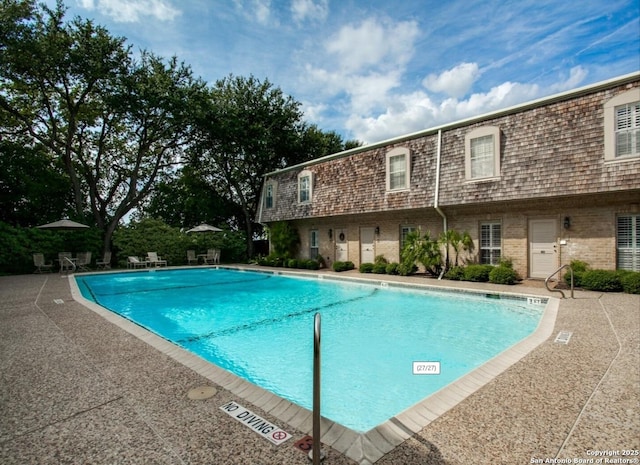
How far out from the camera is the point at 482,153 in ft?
36.9

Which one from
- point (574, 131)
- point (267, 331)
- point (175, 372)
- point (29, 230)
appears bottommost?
point (267, 331)

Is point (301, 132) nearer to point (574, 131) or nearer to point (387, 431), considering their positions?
point (574, 131)

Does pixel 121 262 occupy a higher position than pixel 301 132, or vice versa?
pixel 301 132

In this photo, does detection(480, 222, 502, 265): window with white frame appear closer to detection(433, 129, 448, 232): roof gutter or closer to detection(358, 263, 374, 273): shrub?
detection(433, 129, 448, 232): roof gutter

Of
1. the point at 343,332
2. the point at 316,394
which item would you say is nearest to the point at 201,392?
the point at 316,394

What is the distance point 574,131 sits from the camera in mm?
9477

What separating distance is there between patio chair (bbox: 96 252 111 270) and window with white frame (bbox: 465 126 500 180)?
18208mm

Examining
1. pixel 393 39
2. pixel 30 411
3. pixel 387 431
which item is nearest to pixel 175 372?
pixel 30 411

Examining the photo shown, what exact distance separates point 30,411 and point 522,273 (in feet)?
41.0

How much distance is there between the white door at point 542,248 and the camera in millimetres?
10578

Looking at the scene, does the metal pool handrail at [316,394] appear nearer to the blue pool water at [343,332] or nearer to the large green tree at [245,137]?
the blue pool water at [343,332]

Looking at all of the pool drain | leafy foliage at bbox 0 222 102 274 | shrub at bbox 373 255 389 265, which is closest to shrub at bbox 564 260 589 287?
shrub at bbox 373 255 389 265

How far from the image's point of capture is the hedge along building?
898cm

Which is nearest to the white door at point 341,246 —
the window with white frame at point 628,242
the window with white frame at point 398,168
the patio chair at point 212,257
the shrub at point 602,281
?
the window with white frame at point 398,168
